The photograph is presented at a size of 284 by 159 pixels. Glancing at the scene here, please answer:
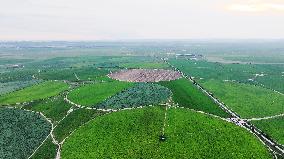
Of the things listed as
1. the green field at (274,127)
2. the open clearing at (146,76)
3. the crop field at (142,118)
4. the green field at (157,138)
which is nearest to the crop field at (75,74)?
the crop field at (142,118)

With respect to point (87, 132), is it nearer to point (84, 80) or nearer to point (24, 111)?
point (24, 111)

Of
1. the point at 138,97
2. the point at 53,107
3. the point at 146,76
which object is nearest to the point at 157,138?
the point at 138,97

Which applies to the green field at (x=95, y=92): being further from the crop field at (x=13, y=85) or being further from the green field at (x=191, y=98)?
the crop field at (x=13, y=85)

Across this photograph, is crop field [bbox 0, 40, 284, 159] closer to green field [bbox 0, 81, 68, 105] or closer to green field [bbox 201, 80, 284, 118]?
green field [bbox 0, 81, 68, 105]

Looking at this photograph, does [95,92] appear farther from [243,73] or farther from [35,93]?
[243,73]

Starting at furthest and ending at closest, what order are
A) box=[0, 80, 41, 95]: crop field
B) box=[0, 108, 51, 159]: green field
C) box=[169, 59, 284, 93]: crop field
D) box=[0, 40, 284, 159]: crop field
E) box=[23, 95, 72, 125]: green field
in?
box=[169, 59, 284, 93]: crop field
box=[0, 80, 41, 95]: crop field
box=[23, 95, 72, 125]: green field
box=[0, 108, 51, 159]: green field
box=[0, 40, 284, 159]: crop field

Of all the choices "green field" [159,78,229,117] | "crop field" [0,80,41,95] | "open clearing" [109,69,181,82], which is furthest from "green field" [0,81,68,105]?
"green field" [159,78,229,117]
